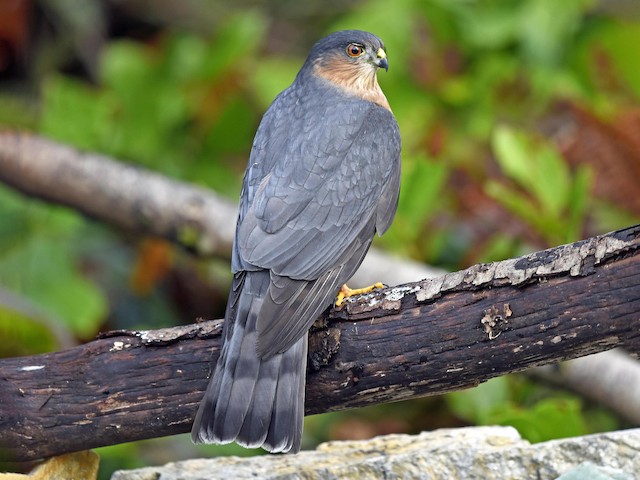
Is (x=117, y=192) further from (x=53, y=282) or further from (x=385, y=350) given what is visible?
(x=385, y=350)

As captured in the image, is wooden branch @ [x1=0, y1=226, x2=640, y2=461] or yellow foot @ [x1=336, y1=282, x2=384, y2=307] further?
yellow foot @ [x1=336, y1=282, x2=384, y2=307]

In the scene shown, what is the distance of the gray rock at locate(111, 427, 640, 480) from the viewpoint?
332 cm

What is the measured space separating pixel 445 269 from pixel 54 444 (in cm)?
338

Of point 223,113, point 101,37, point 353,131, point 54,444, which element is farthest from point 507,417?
point 101,37

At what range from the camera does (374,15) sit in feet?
23.9

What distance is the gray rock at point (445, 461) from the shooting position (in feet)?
10.9

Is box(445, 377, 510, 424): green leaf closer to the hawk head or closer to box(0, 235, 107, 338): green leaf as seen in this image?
the hawk head

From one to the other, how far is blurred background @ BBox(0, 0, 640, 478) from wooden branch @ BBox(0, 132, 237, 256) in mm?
409

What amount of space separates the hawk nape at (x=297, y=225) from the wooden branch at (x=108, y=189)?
184 cm

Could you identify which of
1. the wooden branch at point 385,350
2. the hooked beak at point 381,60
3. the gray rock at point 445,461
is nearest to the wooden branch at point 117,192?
the hooked beak at point 381,60

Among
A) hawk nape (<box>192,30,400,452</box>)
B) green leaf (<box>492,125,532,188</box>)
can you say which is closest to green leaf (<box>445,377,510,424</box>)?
green leaf (<box>492,125,532,188</box>)

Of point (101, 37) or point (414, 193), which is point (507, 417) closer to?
point (414, 193)

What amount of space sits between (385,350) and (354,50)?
1.79 meters

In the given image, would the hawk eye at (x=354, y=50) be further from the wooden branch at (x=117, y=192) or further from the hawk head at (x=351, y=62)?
the wooden branch at (x=117, y=192)
